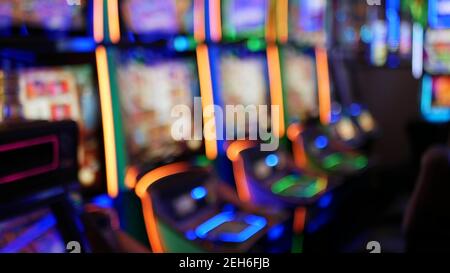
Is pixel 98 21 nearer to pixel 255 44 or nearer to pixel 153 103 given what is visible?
pixel 153 103

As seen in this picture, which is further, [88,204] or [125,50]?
[125,50]

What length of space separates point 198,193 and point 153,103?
16.2 inches

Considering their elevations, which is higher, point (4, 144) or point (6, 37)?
point (6, 37)

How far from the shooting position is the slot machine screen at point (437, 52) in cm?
263

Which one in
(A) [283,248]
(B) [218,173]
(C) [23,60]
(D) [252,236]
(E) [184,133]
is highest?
(C) [23,60]

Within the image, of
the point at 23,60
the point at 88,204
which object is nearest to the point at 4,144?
the point at 23,60

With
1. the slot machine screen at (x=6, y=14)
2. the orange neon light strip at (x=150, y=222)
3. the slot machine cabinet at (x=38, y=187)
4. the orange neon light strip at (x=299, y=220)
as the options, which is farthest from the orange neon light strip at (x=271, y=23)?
the slot machine cabinet at (x=38, y=187)

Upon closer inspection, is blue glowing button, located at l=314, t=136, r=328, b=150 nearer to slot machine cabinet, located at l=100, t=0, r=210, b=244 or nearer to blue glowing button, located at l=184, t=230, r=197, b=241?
slot machine cabinet, located at l=100, t=0, r=210, b=244

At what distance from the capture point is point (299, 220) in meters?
2.79

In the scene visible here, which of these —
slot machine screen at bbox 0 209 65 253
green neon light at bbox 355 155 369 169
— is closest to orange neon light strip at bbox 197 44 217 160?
slot machine screen at bbox 0 209 65 253

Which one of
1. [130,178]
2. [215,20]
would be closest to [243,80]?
[215,20]
